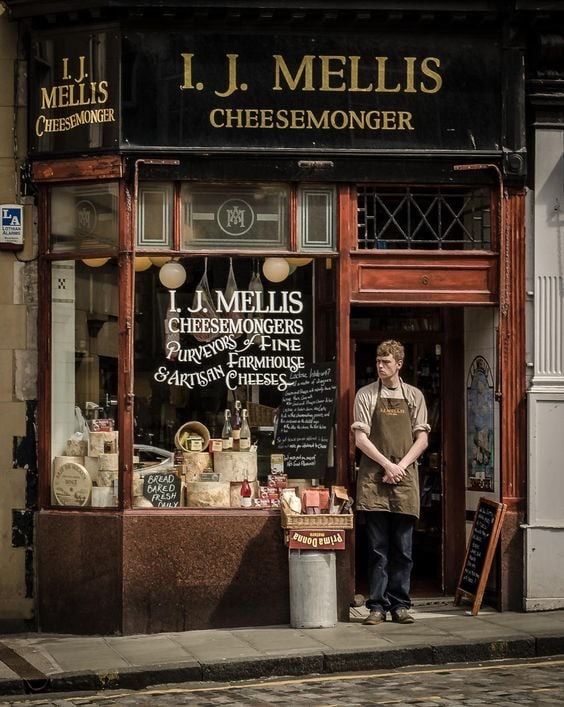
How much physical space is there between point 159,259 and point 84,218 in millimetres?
722

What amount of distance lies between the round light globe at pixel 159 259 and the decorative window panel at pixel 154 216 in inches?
3.5

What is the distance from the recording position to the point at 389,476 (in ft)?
37.4

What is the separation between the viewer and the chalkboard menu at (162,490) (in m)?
11.6

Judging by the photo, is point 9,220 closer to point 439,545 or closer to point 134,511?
point 134,511

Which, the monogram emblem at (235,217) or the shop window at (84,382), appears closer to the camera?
the shop window at (84,382)

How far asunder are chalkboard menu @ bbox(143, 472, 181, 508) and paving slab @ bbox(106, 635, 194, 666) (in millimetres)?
1104

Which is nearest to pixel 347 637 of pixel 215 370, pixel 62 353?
pixel 215 370

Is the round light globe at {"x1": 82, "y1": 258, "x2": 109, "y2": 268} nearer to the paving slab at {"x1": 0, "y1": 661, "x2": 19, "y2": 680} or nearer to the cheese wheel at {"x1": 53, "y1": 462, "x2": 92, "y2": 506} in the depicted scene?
the cheese wheel at {"x1": 53, "y1": 462, "x2": 92, "y2": 506}

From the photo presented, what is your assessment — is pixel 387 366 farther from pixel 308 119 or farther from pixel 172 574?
pixel 172 574

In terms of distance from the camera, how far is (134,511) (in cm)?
1141

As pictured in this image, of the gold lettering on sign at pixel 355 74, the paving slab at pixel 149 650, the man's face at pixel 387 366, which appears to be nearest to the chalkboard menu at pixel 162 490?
the paving slab at pixel 149 650

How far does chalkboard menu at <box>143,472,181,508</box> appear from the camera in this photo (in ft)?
38.1

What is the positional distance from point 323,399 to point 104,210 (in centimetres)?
Answer: 239

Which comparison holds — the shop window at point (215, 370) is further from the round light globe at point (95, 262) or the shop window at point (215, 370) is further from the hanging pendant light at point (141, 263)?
the round light globe at point (95, 262)
